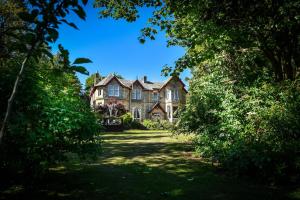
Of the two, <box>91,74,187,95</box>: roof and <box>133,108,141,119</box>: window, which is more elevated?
<box>91,74,187,95</box>: roof

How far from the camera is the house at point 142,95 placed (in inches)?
1935

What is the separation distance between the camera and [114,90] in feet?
162

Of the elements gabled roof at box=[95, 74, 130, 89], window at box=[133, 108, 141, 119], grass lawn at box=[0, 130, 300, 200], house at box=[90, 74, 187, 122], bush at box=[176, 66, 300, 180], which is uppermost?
gabled roof at box=[95, 74, 130, 89]

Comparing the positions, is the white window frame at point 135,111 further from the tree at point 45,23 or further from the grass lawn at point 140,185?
the tree at point 45,23

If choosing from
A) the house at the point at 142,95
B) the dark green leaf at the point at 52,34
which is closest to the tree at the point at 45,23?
the dark green leaf at the point at 52,34

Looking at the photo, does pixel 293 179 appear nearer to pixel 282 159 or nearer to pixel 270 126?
pixel 282 159

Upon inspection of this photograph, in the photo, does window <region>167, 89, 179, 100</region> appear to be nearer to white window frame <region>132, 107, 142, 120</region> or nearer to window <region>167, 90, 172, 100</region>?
window <region>167, 90, 172, 100</region>

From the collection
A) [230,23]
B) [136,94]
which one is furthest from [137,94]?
[230,23]

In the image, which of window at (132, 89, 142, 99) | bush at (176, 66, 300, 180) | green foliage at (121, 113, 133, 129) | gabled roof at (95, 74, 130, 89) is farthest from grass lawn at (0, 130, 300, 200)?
window at (132, 89, 142, 99)

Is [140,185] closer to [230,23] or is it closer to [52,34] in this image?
[52,34]

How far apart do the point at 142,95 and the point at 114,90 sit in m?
6.35

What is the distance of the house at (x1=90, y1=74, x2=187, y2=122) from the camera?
49.2 meters

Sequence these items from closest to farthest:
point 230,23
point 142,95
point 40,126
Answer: point 40,126, point 230,23, point 142,95

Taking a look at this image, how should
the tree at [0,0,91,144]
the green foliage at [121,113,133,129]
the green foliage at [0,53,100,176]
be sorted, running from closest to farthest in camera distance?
1. the tree at [0,0,91,144]
2. the green foliage at [0,53,100,176]
3. the green foliage at [121,113,133,129]
